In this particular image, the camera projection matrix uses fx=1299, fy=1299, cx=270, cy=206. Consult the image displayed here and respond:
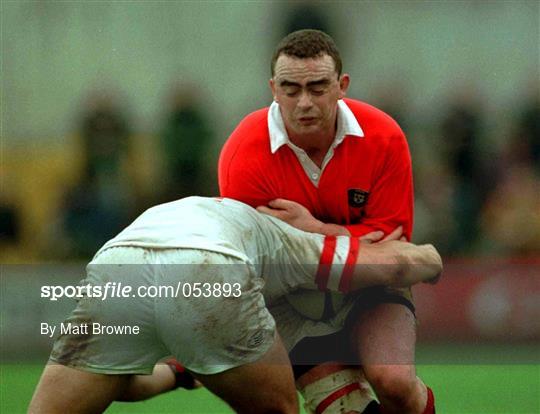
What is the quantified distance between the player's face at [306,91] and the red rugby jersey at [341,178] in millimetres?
138

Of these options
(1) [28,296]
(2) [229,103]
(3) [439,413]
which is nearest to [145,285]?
(3) [439,413]

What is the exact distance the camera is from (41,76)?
10805mm

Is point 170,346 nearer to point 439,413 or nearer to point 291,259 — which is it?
point 291,259

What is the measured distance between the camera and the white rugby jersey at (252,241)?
4164mm

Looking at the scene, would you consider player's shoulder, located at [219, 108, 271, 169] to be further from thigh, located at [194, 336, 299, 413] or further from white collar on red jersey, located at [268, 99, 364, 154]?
thigh, located at [194, 336, 299, 413]

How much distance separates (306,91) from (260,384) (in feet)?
4.25

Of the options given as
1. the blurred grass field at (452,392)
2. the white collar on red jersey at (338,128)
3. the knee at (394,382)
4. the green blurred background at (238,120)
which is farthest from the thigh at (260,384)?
the green blurred background at (238,120)

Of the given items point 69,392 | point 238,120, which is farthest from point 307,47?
point 238,120

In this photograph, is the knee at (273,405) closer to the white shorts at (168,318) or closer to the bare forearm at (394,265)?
the white shorts at (168,318)

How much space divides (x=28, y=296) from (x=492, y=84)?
4090mm

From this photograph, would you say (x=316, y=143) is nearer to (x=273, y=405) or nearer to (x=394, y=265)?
(x=394, y=265)

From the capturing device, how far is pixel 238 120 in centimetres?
1016

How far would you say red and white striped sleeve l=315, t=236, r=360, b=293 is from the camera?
4539 millimetres

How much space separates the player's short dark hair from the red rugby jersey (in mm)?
298
